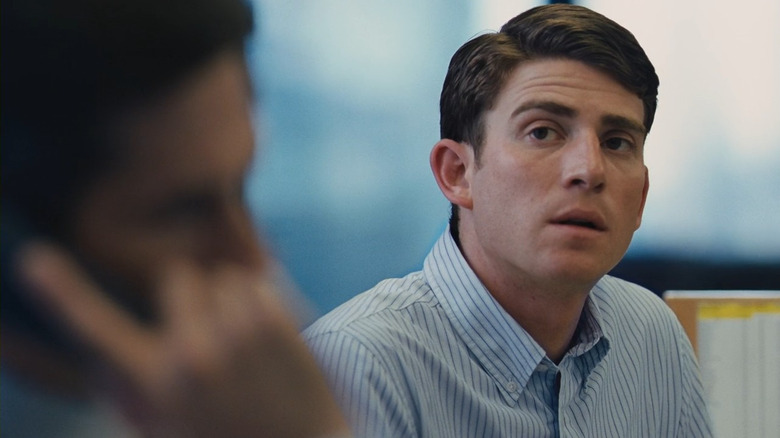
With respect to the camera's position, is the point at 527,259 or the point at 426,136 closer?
the point at 527,259

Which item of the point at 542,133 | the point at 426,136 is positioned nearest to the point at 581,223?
the point at 542,133

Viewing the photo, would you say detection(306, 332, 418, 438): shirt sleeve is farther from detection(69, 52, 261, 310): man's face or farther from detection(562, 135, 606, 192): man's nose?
detection(69, 52, 261, 310): man's face

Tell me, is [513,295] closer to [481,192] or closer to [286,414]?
[481,192]

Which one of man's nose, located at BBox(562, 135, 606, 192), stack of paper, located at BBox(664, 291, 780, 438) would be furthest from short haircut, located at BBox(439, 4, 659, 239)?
stack of paper, located at BBox(664, 291, 780, 438)

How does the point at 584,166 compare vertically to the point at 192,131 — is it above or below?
above

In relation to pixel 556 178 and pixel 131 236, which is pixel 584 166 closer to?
pixel 556 178

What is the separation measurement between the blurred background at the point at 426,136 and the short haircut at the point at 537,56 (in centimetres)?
26

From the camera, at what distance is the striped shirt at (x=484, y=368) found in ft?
3.35

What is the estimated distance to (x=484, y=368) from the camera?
3.73 ft

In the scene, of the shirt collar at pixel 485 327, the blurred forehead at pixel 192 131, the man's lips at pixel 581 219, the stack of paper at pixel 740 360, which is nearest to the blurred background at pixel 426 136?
the stack of paper at pixel 740 360

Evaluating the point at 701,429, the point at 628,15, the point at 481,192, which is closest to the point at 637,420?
the point at 701,429

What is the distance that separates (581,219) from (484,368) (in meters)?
0.24

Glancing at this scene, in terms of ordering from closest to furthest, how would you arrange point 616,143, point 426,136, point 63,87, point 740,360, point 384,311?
1. point 63,87
2. point 384,311
3. point 616,143
4. point 426,136
5. point 740,360

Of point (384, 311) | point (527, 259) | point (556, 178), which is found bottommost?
point (384, 311)
